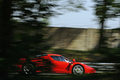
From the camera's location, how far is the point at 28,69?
4.46 meters

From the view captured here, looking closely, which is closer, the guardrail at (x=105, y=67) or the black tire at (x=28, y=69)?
the black tire at (x=28, y=69)

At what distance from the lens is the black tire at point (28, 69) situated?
429cm

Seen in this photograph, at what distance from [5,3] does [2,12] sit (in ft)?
0.80

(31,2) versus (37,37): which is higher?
(31,2)

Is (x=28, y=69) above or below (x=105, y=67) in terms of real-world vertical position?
above

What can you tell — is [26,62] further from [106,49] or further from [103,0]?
[103,0]

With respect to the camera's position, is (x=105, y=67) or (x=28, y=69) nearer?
(x=28, y=69)

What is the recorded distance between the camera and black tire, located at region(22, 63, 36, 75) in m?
4.29

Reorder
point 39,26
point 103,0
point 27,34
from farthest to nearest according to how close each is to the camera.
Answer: point 103,0
point 39,26
point 27,34

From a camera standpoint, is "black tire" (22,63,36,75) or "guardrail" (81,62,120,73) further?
"guardrail" (81,62,120,73)

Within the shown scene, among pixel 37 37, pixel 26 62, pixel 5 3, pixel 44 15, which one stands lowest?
pixel 26 62

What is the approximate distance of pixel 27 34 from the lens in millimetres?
4012

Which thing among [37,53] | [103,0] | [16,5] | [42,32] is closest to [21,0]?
[16,5]

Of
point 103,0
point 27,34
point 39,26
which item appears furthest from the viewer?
point 103,0
